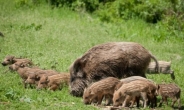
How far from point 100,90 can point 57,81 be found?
132 centimetres

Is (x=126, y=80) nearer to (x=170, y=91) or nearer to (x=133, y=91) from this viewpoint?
(x=133, y=91)

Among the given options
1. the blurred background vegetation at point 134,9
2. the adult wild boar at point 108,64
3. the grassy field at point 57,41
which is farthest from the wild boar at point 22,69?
the blurred background vegetation at point 134,9

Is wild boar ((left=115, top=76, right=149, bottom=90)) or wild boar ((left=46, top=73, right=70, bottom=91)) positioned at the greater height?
wild boar ((left=115, top=76, right=149, bottom=90))

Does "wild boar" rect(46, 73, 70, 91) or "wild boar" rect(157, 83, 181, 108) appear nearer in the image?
"wild boar" rect(157, 83, 181, 108)

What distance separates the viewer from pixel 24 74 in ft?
35.1

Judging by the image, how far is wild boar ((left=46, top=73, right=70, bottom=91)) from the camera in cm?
1009

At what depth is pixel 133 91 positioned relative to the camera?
29.0ft

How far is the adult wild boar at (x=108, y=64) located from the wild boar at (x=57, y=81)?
23 centimetres

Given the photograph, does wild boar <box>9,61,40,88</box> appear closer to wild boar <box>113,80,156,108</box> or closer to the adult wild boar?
the adult wild boar

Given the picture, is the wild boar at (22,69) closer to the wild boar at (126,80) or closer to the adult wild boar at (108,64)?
the adult wild boar at (108,64)

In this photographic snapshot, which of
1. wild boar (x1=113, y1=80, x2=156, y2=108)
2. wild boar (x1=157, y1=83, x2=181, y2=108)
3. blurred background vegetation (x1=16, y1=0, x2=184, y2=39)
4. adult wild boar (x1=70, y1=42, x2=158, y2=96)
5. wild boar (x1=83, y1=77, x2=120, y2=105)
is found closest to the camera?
wild boar (x1=113, y1=80, x2=156, y2=108)

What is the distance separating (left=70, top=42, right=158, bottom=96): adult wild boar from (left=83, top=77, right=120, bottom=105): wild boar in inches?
26.4

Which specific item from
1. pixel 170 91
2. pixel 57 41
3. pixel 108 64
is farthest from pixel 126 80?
pixel 57 41

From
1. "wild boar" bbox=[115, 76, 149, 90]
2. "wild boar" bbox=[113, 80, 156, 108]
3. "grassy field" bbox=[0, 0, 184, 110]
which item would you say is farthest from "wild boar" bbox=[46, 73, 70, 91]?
"wild boar" bbox=[113, 80, 156, 108]
